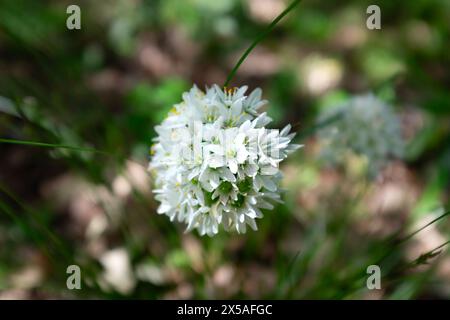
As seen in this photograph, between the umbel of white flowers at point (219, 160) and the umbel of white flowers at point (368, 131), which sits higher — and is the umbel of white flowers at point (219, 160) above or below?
below

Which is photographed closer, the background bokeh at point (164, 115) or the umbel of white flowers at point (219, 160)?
the umbel of white flowers at point (219, 160)

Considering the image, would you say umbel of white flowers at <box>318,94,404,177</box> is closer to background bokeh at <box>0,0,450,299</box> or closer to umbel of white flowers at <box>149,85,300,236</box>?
background bokeh at <box>0,0,450,299</box>

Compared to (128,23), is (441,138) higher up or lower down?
lower down

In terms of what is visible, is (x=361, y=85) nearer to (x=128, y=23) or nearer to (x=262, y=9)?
(x=262, y=9)

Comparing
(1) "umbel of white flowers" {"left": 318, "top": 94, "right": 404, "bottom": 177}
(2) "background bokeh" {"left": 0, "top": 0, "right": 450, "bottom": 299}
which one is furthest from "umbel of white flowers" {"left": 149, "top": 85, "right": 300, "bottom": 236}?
(1) "umbel of white flowers" {"left": 318, "top": 94, "right": 404, "bottom": 177}

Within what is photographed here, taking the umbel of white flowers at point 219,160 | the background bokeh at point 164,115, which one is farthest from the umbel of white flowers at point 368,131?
the umbel of white flowers at point 219,160

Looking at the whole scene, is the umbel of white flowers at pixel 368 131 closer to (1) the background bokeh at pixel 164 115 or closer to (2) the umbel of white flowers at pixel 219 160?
(1) the background bokeh at pixel 164 115
